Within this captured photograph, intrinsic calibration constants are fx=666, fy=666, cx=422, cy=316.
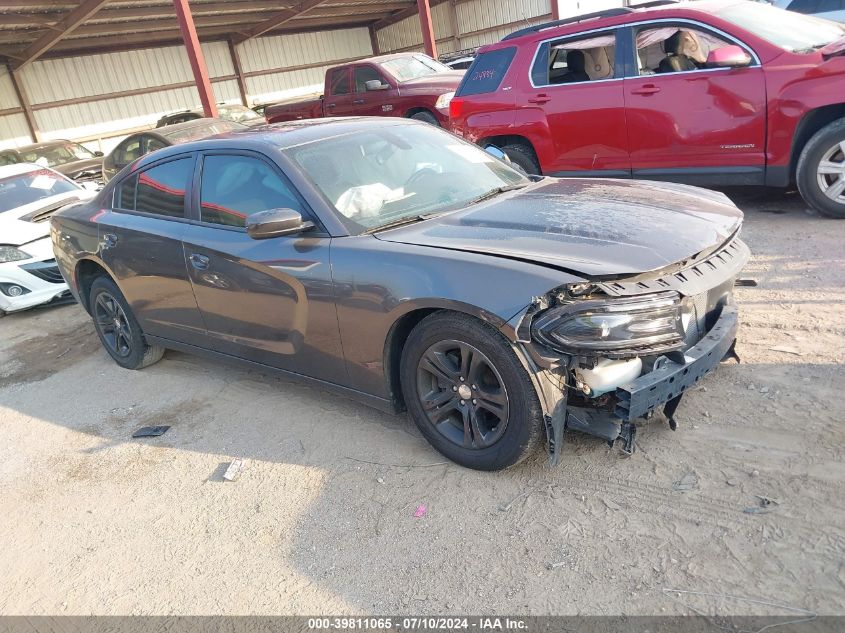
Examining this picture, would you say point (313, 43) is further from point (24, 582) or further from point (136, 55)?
point (24, 582)

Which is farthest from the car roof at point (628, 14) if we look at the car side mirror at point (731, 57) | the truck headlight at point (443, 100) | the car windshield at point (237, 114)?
the car windshield at point (237, 114)

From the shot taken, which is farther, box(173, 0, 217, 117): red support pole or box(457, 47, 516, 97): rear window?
box(173, 0, 217, 117): red support pole

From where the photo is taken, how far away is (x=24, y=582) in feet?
9.77

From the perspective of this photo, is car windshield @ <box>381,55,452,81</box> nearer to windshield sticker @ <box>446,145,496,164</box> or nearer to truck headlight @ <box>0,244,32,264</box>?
truck headlight @ <box>0,244,32,264</box>

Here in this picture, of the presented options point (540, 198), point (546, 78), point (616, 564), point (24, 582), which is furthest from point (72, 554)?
point (546, 78)

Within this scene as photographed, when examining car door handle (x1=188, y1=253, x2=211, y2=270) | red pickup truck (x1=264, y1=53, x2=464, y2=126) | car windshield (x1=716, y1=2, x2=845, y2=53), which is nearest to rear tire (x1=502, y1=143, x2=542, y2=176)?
car windshield (x1=716, y1=2, x2=845, y2=53)

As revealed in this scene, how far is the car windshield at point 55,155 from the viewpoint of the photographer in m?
14.6

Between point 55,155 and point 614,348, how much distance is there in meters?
15.6

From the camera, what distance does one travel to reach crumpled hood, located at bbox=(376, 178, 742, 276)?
9.09 feet

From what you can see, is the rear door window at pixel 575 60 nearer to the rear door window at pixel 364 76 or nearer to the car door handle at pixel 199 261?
the car door handle at pixel 199 261

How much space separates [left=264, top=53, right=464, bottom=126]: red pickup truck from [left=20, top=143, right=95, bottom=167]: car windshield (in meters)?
5.85

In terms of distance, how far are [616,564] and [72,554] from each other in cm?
245

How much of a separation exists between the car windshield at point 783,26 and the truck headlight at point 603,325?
4.09 metres

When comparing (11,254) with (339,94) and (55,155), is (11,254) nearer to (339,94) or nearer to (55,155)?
(339,94)
